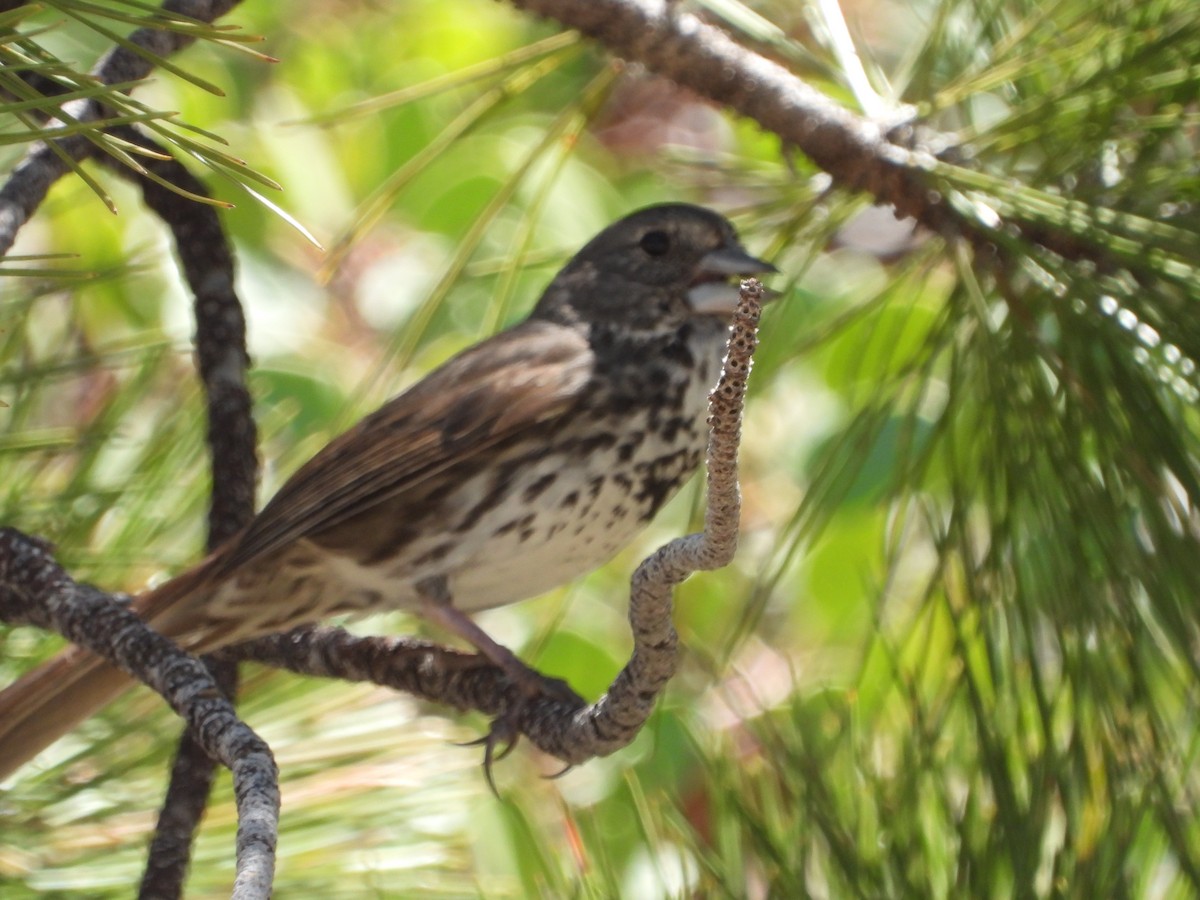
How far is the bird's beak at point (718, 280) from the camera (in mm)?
2428

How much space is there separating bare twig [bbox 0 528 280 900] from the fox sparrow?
0.45 meters

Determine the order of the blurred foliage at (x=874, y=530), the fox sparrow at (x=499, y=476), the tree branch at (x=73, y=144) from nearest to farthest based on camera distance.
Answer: the tree branch at (x=73, y=144)
the blurred foliage at (x=874, y=530)
the fox sparrow at (x=499, y=476)

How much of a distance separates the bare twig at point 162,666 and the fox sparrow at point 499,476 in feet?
1.47

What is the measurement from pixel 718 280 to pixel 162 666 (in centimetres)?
129

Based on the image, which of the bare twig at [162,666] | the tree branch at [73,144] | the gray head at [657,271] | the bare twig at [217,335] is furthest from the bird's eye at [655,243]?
the bare twig at [162,666]

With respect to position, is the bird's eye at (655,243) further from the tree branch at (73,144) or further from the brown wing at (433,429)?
the tree branch at (73,144)

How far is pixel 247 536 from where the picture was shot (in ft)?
7.34

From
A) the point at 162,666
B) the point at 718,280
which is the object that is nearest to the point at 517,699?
the point at 162,666

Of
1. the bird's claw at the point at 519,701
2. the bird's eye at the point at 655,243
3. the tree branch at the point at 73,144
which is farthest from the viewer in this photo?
the bird's eye at the point at 655,243

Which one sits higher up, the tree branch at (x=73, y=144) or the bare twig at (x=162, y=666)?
the tree branch at (x=73, y=144)

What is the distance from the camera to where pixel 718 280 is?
2.61m

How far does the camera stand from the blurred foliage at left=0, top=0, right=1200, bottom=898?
1.64 meters

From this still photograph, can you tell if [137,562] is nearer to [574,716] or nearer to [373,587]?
[373,587]

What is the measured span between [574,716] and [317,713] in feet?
Answer: 1.75
